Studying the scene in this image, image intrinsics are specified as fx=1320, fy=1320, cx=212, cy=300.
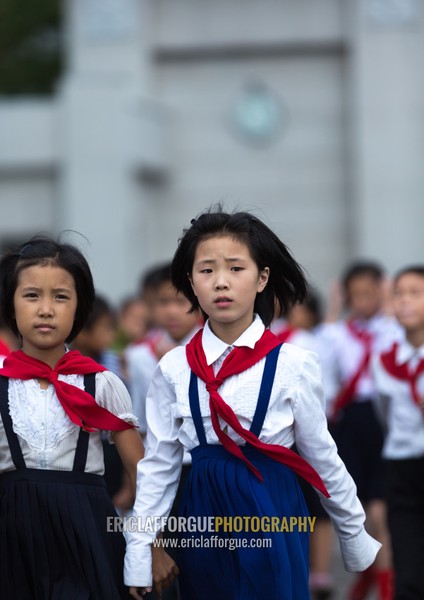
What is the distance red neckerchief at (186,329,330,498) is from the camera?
163 inches

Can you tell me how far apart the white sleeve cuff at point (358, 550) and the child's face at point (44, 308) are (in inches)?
45.9

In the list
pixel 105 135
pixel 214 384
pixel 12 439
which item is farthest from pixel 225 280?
pixel 105 135

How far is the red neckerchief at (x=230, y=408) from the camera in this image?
4133 mm

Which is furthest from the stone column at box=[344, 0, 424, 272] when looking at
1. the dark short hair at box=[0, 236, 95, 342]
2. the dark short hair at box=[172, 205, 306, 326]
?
the dark short hair at box=[0, 236, 95, 342]

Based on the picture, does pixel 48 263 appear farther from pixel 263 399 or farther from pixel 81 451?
pixel 263 399

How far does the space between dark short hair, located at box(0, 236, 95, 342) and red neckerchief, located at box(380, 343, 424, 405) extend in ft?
7.20

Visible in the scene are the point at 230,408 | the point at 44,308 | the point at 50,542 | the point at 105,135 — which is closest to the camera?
the point at 230,408

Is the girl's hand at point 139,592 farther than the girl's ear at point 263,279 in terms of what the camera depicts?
No

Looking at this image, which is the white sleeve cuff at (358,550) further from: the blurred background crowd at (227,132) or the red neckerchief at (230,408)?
the blurred background crowd at (227,132)

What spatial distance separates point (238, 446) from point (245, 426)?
7cm

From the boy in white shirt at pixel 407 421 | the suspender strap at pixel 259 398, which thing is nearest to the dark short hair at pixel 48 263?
the suspender strap at pixel 259 398

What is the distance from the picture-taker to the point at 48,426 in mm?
4324

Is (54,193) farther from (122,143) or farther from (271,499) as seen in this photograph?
(271,499)

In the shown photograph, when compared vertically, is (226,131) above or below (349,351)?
above
